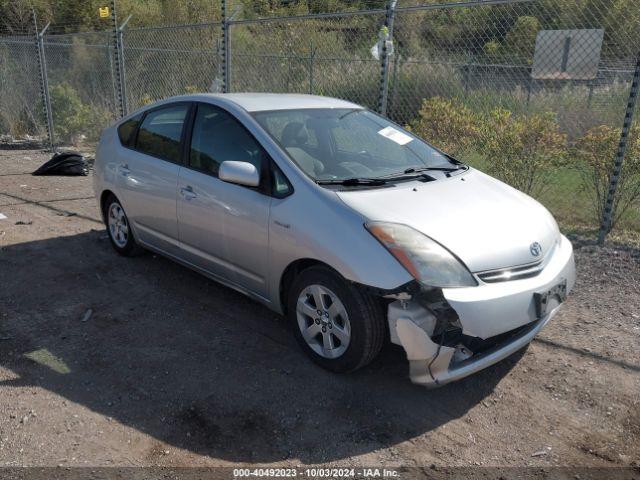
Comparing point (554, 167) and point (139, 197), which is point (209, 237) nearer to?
point (139, 197)

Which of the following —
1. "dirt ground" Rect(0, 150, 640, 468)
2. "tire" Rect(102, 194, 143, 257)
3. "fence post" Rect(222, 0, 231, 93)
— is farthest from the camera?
"fence post" Rect(222, 0, 231, 93)

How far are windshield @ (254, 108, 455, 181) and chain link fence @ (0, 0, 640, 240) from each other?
191cm

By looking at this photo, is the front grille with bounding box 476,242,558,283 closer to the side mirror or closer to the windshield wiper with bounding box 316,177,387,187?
the windshield wiper with bounding box 316,177,387,187

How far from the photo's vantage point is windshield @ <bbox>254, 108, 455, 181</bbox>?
3824 millimetres

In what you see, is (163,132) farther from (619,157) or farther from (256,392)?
(619,157)

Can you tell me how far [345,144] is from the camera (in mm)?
4199

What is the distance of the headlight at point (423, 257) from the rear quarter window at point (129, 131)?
3001mm

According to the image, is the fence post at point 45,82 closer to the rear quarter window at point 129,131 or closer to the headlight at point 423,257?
the rear quarter window at point 129,131

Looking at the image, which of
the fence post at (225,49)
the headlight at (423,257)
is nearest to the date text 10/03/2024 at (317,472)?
the headlight at (423,257)

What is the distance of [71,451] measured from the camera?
9.20 feet

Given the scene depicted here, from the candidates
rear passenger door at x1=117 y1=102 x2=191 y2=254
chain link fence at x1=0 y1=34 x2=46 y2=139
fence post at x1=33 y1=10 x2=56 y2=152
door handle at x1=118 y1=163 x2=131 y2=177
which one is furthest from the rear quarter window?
chain link fence at x1=0 y1=34 x2=46 y2=139

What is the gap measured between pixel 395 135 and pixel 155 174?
6.56ft

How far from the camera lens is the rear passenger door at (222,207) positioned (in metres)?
3.75

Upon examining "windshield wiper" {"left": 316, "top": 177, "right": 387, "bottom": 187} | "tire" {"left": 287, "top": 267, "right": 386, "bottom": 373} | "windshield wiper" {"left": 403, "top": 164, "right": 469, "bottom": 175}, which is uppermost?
"windshield wiper" {"left": 316, "top": 177, "right": 387, "bottom": 187}
